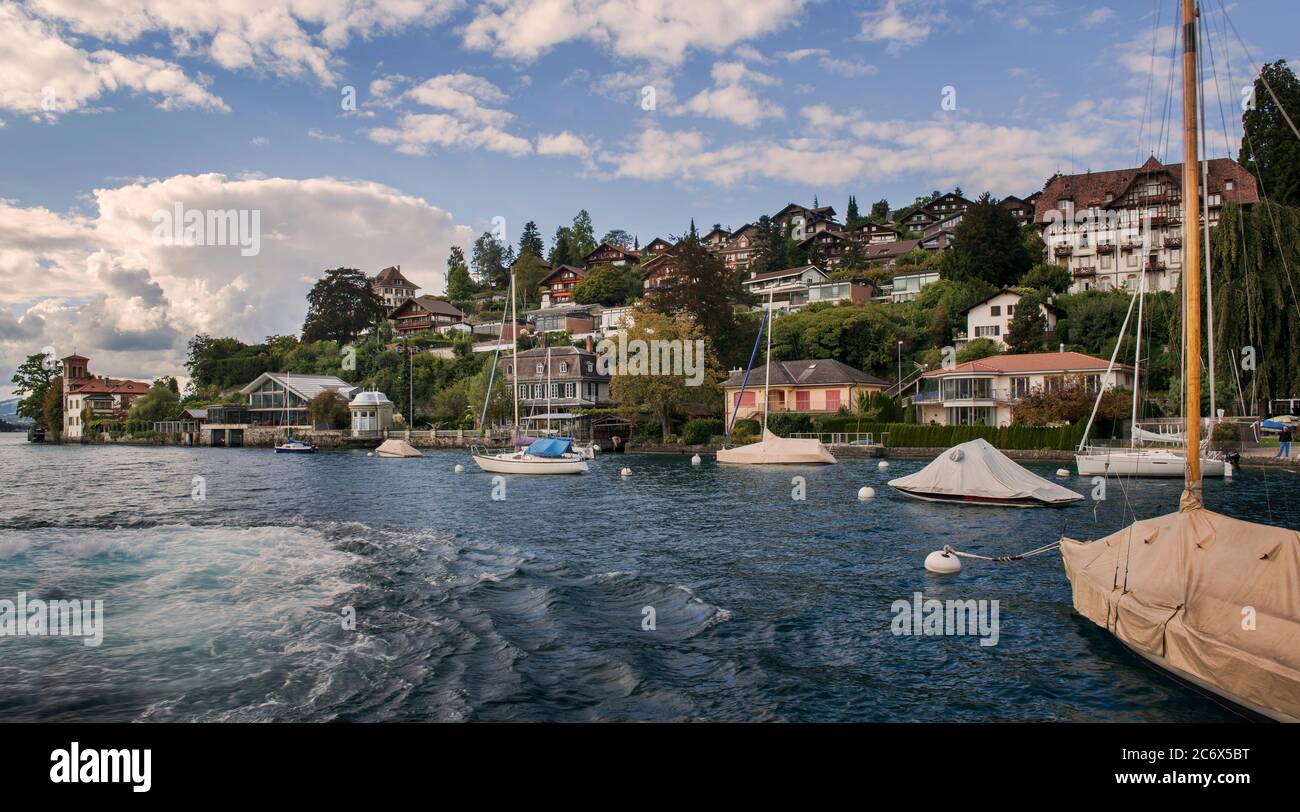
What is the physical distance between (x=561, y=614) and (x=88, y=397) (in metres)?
144

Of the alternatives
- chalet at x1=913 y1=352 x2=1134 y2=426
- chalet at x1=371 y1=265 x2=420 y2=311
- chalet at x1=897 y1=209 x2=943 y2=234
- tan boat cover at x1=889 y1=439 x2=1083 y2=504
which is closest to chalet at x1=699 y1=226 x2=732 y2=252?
chalet at x1=897 y1=209 x2=943 y2=234

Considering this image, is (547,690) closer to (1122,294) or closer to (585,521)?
(585,521)

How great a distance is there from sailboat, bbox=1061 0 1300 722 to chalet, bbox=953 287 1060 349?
64319 mm

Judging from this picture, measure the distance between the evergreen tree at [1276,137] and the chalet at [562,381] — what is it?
6400cm

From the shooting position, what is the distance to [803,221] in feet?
468

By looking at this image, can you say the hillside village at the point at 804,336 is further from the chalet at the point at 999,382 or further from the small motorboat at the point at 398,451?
the small motorboat at the point at 398,451

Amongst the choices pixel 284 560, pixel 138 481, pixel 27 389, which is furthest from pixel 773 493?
pixel 27 389

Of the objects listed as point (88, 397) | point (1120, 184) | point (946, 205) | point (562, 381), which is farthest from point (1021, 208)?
point (88, 397)

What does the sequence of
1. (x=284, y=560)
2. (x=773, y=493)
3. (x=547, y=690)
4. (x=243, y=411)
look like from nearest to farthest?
1. (x=547, y=690)
2. (x=284, y=560)
3. (x=773, y=493)
4. (x=243, y=411)

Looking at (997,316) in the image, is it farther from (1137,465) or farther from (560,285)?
(560,285)

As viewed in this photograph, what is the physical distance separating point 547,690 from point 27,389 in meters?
160

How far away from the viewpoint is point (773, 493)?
3628cm

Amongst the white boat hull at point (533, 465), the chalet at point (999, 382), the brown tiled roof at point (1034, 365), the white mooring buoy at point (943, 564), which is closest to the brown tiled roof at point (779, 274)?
the chalet at point (999, 382)

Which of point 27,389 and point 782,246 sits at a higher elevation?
point 782,246
